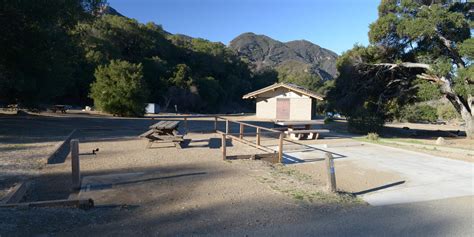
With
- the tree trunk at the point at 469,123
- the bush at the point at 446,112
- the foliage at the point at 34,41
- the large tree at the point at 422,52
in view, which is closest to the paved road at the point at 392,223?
the foliage at the point at 34,41

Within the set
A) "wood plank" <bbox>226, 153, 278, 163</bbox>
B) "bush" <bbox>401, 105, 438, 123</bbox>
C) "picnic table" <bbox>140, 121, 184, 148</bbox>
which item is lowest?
"wood plank" <bbox>226, 153, 278, 163</bbox>

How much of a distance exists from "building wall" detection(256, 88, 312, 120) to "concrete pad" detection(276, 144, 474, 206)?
6.60 m

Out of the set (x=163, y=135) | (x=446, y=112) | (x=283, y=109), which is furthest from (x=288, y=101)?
(x=446, y=112)

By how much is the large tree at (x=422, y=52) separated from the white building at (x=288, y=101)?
415 centimetres

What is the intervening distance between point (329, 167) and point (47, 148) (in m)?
8.03

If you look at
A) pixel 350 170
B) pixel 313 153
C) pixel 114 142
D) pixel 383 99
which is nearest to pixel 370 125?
pixel 383 99

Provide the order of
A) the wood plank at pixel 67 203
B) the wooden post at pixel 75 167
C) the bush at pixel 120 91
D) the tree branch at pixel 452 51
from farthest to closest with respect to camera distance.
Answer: the bush at pixel 120 91
the tree branch at pixel 452 51
the wooden post at pixel 75 167
the wood plank at pixel 67 203

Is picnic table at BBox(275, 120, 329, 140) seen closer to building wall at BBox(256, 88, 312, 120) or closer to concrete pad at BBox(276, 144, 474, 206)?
concrete pad at BBox(276, 144, 474, 206)

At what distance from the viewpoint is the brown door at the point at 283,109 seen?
21000 millimetres

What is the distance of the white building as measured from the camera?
20484 millimetres

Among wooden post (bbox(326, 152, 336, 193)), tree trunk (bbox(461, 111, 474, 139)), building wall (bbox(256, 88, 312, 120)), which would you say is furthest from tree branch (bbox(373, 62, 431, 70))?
wooden post (bbox(326, 152, 336, 193))

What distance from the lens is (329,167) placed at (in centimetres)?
647

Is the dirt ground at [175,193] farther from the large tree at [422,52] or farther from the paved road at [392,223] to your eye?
Answer: the large tree at [422,52]

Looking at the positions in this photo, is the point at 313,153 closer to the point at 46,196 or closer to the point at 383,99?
the point at 46,196
